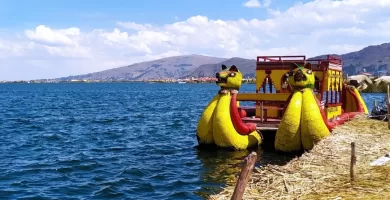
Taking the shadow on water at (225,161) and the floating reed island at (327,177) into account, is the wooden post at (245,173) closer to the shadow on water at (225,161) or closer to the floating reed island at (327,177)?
the floating reed island at (327,177)

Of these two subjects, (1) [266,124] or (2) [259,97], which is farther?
(2) [259,97]

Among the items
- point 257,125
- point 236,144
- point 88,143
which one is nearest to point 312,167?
point 236,144

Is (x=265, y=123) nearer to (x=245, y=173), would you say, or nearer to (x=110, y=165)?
(x=110, y=165)

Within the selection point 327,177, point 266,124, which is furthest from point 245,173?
point 266,124

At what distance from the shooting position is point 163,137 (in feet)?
92.6

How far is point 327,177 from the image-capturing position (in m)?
11.8

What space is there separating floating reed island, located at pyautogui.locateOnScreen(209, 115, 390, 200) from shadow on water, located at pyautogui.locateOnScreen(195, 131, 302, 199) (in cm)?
279

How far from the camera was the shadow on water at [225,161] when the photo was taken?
15.9m

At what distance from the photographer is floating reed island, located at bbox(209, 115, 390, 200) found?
10.4 meters

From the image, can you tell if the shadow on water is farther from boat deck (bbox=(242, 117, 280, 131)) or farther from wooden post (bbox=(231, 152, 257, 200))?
wooden post (bbox=(231, 152, 257, 200))

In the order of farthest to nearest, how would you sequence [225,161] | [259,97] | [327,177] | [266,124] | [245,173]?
[259,97], [266,124], [225,161], [327,177], [245,173]

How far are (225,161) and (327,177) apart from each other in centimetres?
785

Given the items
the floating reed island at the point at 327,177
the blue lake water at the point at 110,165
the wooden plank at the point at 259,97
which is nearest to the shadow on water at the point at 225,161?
the blue lake water at the point at 110,165

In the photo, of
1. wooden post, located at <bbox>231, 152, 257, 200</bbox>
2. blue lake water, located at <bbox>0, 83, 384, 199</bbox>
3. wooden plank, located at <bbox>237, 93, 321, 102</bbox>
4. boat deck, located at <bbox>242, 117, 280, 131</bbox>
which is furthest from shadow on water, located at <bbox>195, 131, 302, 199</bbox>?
wooden post, located at <bbox>231, 152, 257, 200</bbox>
